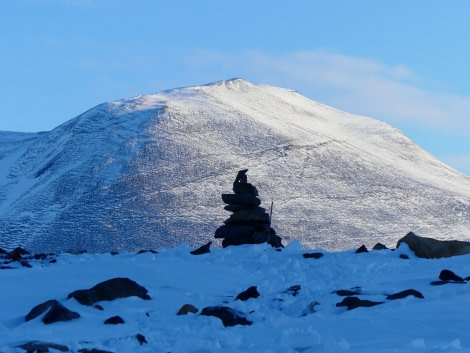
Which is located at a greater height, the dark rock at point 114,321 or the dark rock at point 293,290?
the dark rock at point 293,290

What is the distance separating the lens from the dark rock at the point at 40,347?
10.3 metres

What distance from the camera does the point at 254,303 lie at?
13.7 meters

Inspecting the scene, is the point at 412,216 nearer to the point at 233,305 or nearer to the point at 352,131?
the point at 352,131

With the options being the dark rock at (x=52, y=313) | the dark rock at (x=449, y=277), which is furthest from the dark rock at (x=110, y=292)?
the dark rock at (x=449, y=277)

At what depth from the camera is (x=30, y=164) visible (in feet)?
403

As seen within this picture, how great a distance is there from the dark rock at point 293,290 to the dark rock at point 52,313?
378cm

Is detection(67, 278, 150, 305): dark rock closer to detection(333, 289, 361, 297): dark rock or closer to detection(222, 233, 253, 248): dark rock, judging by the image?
detection(333, 289, 361, 297): dark rock

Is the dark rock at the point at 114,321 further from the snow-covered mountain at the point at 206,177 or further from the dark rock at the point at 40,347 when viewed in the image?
the snow-covered mountain at the point at 206,177

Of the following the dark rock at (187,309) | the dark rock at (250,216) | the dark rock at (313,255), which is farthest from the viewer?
the dark rock at (250,216)

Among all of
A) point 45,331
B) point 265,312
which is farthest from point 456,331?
point 45,331

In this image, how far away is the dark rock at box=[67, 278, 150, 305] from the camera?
13820 mm

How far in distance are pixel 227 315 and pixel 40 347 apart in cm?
293

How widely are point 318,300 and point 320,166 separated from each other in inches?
4187

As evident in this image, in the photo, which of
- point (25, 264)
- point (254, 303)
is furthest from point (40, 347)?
point (25, 264)
